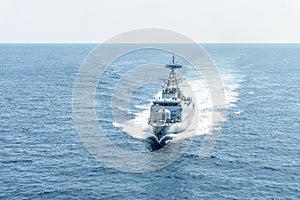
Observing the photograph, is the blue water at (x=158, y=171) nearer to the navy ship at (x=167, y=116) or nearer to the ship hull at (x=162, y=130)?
the ship hull at (x=162, y=130)

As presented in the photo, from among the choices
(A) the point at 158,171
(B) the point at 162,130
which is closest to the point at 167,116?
(B) the point at 162,130

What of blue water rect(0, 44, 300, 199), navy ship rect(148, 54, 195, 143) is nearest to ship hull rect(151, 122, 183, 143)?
navy ship rect(148, 54, 195, 143)

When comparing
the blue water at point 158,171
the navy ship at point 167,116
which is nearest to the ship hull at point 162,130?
the navy ship at point 167,116

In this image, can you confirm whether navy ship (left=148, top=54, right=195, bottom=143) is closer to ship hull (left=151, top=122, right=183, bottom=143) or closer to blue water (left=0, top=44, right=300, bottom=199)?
ship hull (left=151, top=122, right=183, bottom=143)

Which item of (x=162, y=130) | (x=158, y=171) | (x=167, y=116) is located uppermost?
(x=167, y=116)

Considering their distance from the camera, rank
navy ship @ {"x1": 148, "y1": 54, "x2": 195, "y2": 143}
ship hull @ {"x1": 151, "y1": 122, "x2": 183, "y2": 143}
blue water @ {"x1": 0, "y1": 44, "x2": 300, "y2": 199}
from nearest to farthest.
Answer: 1. blue water @ {"x1": 0, "y1": 44, "x2": 300, "y2": 199}
2. ship hull @ {"x1": 151, "y1": 122, "x2": 183, "y2": 143}
3. navy ship @ {"x1": 148, "y1": 54, "x2": 195, "y2": 143}

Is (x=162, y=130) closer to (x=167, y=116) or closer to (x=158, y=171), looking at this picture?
(x=167, y=116)

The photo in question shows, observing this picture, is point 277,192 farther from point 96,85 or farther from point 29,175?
point 96,85

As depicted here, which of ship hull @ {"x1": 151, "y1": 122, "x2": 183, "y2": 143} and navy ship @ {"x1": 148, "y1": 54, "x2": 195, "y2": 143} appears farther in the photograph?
navy ship @ {"x1": 148, "y1": 54, "x2": 195, "y2": 143}

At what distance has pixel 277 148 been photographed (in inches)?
3910

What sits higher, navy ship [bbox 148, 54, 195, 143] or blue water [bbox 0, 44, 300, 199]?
navy ship [bbox 148, 54, 195, 143]

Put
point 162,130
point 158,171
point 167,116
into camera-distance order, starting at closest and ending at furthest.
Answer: point 158,171 < point 162,130 < point 167,116

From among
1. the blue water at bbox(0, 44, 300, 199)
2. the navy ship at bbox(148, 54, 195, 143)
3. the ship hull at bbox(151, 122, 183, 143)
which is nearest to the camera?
the blue water at bbox(0, 44, 300, 199)

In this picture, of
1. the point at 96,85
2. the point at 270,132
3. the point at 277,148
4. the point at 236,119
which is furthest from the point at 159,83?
the point at 277,148
